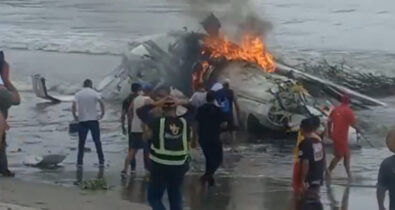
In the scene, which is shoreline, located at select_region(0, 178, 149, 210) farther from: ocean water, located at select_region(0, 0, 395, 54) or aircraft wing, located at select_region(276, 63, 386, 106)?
ocean water, located at select_region(0, 0, 395, 54)

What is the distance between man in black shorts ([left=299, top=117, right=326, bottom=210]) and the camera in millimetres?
12461

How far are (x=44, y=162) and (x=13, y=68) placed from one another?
56.6 ft

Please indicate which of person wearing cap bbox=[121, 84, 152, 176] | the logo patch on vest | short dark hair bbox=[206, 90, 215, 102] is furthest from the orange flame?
the logo patch on vest

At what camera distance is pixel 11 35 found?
142ft

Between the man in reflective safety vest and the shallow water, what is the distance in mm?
2221

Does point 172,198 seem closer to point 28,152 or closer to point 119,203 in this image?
point 119,203

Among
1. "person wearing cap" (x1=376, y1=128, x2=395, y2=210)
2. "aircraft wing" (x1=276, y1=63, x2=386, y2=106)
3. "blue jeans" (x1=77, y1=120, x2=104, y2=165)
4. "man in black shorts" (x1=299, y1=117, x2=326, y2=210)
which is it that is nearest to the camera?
"person wearing cap" (x1=376, y1=128, x2=395, y2=210)

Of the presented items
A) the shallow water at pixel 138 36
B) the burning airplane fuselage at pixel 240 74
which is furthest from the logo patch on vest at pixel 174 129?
the burning airplane fuselage at pixel 240 74

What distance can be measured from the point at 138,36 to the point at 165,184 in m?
30.0

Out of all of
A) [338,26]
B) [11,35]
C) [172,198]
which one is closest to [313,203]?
[172,198]

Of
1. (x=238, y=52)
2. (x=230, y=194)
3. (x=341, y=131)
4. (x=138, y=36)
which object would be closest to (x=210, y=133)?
(x=230, y=194)

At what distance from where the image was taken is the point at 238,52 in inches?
926

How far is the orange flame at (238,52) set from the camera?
23.2 m

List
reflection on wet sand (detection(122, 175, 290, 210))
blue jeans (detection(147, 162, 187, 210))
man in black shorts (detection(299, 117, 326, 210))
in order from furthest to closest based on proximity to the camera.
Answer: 1. reflection on wet sand (detection(122, 175, 290, 210))
2. man in black shorts (detection(299, 117, 326, 210))
3. blue jeans (detection(147, 162, 187, 210))
